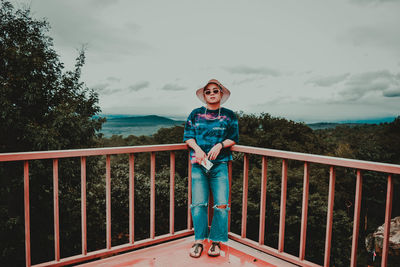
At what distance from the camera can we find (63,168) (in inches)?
364

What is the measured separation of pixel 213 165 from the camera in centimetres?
226

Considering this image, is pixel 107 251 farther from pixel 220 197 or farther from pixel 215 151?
pixel 215 151

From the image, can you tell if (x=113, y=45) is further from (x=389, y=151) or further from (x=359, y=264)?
(x=389, y=151)

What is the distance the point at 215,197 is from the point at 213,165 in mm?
284

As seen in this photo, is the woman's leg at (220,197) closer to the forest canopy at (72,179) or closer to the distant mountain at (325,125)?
the forest canopy at (72,179)

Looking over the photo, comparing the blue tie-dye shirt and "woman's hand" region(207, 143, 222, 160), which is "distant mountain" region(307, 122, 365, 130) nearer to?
the blue tie-dye shirt

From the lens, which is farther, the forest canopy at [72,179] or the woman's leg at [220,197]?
the forest canopy at [72,179]

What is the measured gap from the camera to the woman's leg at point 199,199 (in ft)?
7.42

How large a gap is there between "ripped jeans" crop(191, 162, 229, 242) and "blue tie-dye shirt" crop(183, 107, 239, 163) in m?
0.11

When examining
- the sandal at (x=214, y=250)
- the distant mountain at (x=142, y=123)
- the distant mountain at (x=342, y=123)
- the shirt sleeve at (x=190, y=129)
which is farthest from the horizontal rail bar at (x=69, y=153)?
the distant mountain at (x=342, y=123)

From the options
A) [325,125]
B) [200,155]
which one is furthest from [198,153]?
[325,125]

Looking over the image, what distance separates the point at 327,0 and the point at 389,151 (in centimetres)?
1304

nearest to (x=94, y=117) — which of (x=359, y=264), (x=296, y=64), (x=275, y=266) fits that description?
(x=275, y=266)

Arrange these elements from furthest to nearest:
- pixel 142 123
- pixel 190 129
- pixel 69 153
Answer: pixel 142 123, pixel 190 129, pixel 69 153
